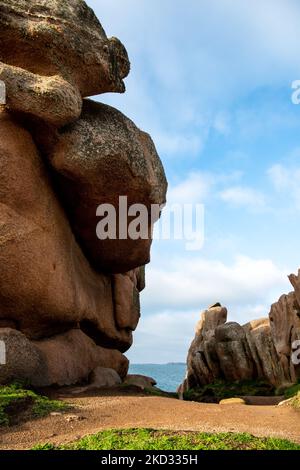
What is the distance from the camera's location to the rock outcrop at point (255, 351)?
69.5ft

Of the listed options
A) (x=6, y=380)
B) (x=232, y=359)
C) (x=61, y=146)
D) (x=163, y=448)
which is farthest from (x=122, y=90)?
(x=232, y=359)

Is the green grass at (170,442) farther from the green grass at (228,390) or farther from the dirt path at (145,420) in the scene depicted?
the green grass at (228,390)

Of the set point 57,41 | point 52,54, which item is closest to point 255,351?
point 52,54

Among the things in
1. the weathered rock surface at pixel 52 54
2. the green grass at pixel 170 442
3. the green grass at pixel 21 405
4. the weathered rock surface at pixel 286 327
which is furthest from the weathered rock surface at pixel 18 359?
the weathered rock surface at pixel 286 327

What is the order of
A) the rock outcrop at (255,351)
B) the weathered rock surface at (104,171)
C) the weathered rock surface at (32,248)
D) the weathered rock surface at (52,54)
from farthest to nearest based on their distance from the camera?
the rock outcrop at (255,351) < the weathered rock surface at (104,171) < the weathered rock surface at (52,54) < the weathered rock surface at (32,248)

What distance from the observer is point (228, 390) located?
1132 inches

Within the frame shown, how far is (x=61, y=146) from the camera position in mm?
16500

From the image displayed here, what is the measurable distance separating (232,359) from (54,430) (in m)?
21.6

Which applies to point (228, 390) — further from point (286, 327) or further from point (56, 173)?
point (56, 173)

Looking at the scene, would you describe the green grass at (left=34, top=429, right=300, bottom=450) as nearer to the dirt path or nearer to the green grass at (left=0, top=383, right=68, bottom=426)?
the dirt path

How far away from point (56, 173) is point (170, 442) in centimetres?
1101

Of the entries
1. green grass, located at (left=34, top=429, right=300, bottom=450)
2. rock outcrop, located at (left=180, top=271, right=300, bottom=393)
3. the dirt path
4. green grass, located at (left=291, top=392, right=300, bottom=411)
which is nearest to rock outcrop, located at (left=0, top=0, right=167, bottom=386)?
the dirt path

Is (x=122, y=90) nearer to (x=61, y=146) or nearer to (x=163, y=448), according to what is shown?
(x=61, y=146)

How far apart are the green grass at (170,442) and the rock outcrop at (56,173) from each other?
5449 millimetres
